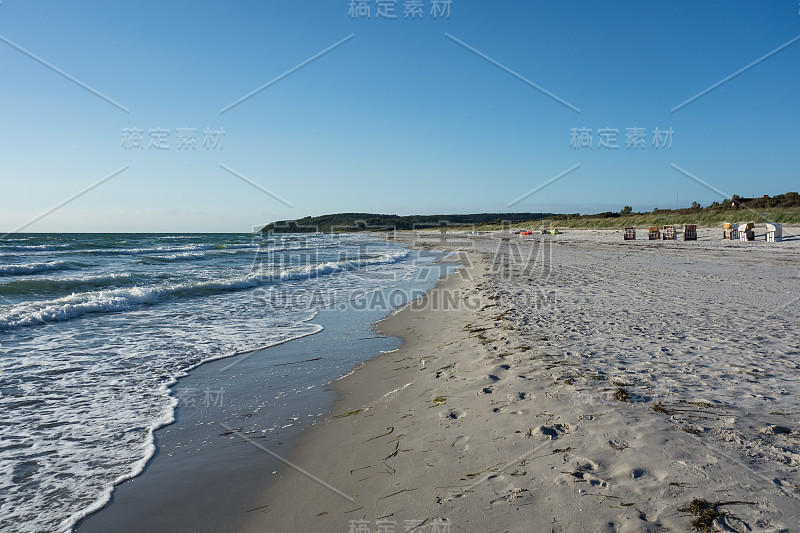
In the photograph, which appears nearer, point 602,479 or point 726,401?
point 602,479

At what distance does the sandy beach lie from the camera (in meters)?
2.26

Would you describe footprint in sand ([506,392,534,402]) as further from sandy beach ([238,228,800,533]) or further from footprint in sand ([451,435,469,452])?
footprint in sand ([451,435,469,452])

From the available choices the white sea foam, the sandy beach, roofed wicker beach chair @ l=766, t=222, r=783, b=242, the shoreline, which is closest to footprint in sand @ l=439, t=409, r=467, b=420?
the sandy beach

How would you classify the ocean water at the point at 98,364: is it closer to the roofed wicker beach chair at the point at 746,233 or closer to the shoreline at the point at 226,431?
the shoreline at the point at 226,431

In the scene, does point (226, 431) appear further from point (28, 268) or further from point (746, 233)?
point (746, 233)

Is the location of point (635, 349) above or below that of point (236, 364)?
above

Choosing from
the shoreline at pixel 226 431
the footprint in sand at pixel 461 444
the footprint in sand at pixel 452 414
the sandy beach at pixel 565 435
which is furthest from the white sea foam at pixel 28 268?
the footprint in sand at pixel 461 444

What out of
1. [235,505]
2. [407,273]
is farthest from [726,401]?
[407,273]

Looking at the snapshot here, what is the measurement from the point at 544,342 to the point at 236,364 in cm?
424

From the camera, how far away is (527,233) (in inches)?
1971

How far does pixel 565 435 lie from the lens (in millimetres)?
2984

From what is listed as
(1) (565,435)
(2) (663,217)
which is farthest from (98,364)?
(2) (663,217)

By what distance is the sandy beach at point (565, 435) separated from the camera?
226cm

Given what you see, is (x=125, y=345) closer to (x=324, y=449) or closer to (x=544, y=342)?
(x=324, y=449)
